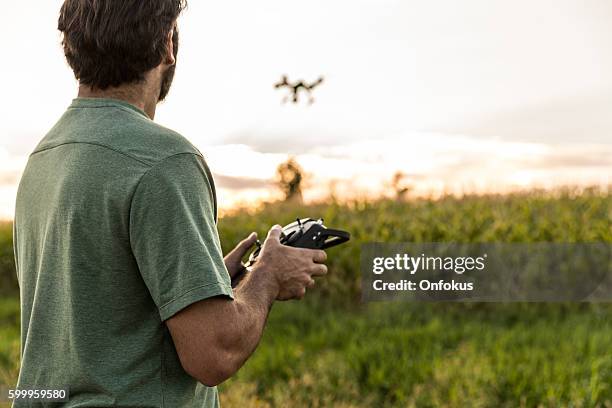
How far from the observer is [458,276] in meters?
6.88

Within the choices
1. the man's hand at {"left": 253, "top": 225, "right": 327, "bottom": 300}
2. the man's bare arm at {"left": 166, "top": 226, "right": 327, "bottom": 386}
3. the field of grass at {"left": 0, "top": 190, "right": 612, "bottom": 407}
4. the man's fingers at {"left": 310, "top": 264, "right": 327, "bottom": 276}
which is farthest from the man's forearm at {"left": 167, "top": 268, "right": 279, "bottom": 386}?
the field of grass at {"left": 0, "top": 190, "right": 612, "bottom": 407}

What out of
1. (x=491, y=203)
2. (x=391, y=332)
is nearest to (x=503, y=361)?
(x=391, y=332)

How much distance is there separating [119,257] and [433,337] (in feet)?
16.0

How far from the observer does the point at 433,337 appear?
607 cm

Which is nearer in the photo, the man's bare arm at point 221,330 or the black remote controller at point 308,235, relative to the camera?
the man's bare arm at point 221,330

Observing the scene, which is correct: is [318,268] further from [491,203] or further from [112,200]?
[491,203]

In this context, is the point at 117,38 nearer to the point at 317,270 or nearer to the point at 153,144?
the point at 153,144

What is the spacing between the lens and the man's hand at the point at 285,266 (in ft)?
5.57

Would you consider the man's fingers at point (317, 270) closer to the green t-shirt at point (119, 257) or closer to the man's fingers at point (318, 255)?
the man's fingers at point (318, 255)

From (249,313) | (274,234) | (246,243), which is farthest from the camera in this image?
(246,243)

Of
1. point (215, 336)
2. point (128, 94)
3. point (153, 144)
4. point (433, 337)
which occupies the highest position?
point (128, 94)

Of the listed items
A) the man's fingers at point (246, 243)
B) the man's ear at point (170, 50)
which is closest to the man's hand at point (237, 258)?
the man's fingers at point (246, 243)

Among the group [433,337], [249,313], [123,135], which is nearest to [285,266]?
[249,313]

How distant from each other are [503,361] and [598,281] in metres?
1.91
